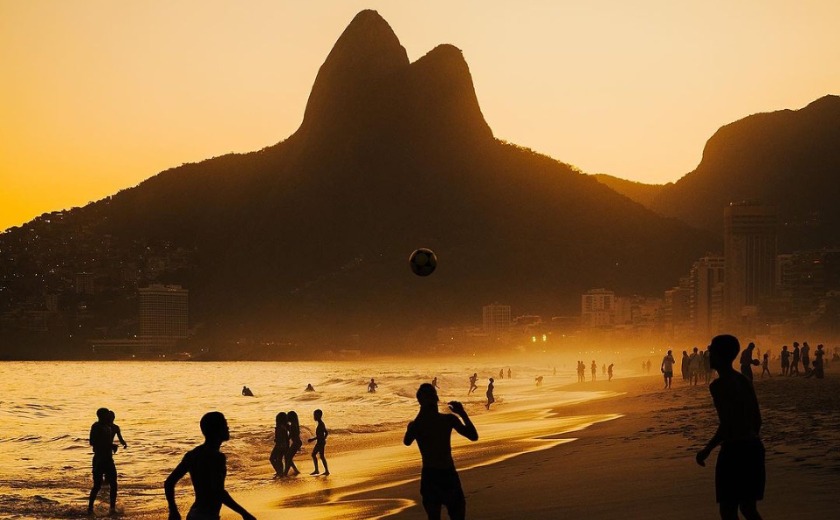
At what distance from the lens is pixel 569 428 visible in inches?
1048

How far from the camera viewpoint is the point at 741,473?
7285 millimetres

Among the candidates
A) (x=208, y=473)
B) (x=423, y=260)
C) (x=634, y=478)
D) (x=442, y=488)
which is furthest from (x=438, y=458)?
(x=634, y=478)

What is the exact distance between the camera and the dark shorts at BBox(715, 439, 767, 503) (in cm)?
724

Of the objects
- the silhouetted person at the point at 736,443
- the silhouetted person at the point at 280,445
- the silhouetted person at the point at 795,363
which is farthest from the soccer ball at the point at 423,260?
the silhouetted person at the point at 795,363

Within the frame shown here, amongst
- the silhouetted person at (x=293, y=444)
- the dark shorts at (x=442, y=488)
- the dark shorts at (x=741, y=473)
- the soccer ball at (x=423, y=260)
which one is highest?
the soccer ball at (x=423, y=260)

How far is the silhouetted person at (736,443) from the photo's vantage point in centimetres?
725

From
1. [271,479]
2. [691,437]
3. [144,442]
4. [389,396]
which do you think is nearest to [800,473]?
[691,437]

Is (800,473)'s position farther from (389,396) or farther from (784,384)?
(389,396)

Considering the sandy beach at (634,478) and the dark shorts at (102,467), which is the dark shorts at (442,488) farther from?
the dark shorts at (102,467)

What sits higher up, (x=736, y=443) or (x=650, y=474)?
(x=736, y=443)

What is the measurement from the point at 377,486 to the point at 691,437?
5.96m

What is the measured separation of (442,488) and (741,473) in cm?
250

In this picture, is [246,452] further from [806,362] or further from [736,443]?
[806,362]

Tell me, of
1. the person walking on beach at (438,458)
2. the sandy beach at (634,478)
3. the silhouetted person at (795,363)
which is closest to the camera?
the person walking on beach at (438,458)
